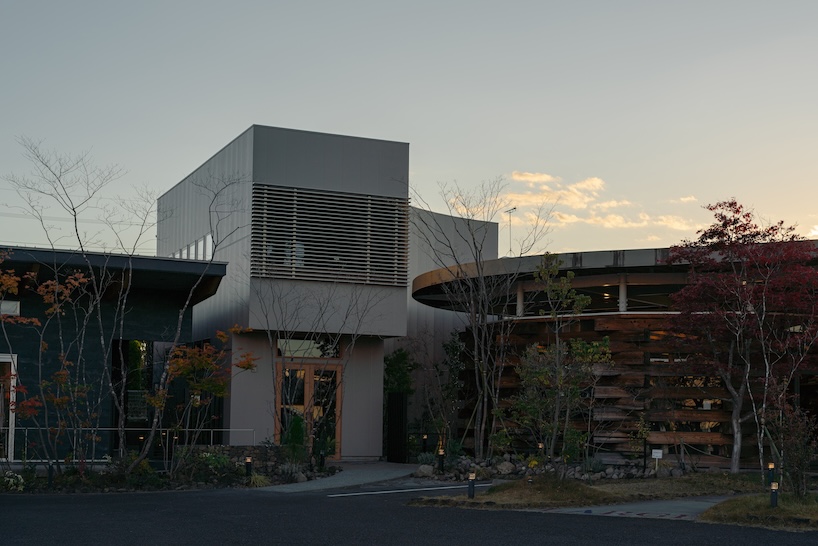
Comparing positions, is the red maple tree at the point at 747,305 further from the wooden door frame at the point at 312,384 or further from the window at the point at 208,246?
the window at the point at 208,246

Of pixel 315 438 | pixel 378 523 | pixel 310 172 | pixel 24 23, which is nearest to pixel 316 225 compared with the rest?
pixel 310 172

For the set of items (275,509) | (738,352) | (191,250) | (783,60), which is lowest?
(275,509)

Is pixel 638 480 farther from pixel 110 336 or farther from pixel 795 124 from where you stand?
pixel 110 336

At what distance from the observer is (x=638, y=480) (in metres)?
20.1

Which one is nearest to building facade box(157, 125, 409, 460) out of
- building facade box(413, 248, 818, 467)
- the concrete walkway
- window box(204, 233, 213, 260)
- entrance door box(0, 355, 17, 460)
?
window box(204, 233, 213, 260)

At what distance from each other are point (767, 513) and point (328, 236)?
1557 cm

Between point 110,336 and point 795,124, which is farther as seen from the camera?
point 110,336

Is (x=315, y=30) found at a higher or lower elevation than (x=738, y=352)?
higher

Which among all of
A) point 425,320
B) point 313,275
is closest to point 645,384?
point 313,275

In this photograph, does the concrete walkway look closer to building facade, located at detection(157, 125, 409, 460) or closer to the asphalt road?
building facade, located at detection(157, 125, 409, 460)

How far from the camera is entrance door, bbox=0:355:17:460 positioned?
74.3 feet

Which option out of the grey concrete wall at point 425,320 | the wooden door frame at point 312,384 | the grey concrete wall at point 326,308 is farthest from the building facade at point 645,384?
the grey concrete wall at point 425,320

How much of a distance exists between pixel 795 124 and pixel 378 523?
13.4 metres

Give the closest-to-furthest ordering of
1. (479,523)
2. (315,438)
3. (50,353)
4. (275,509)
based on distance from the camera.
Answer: (479,523)
(275,509)
(50,353)
(315,438)
